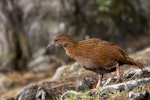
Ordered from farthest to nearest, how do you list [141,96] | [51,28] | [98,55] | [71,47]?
[51,28], [71,47], [98,55], [141,96]

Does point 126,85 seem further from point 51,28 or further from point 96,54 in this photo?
point 51,28

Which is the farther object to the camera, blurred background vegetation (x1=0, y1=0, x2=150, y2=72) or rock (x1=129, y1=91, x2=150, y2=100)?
blurred background vegetation (x1=0, y1=0, x2=150, y2=72)

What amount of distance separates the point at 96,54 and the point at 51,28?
11.5 m

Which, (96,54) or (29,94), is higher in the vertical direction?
(96,54)

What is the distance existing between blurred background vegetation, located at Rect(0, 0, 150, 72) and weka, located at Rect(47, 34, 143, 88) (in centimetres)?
1075

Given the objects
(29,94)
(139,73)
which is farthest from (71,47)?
(29,94)

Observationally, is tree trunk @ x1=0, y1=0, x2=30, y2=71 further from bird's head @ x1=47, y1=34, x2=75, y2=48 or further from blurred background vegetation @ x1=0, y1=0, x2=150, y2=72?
bird's head @ x1=47, y1=34, x2=75, y2=48

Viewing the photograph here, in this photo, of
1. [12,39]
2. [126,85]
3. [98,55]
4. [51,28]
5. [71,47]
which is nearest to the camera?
[126,85]

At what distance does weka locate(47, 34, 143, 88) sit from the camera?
8711mm

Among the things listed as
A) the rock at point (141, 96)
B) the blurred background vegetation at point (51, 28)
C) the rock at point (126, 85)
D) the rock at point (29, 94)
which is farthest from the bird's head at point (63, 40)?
the blurred background vegetation at point (51, 28)

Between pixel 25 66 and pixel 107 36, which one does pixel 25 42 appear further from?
pixel 107 36

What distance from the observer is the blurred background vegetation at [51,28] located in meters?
19.8

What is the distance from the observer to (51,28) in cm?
2008

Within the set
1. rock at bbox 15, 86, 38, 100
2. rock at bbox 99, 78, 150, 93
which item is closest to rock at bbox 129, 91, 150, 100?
rock at bbox 99, 78, 150, 93
